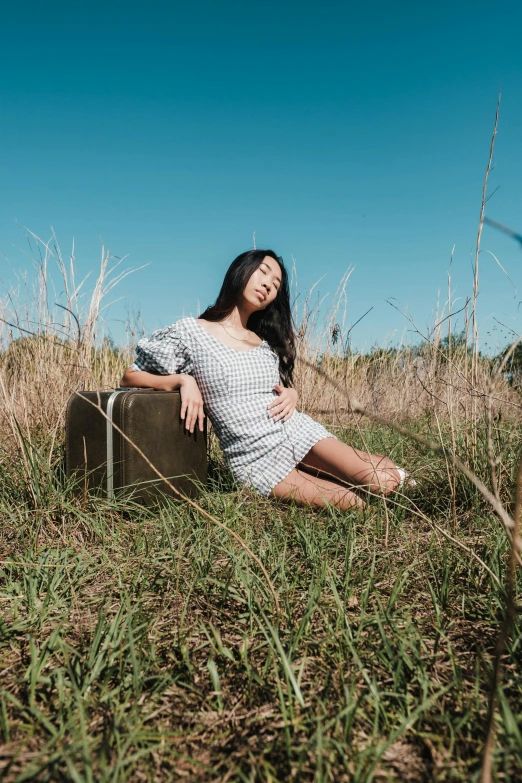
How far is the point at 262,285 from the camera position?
219cm

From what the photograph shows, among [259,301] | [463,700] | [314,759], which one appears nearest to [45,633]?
[314,759]

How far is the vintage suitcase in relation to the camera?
66.6 inches

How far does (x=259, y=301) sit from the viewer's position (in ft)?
7.23

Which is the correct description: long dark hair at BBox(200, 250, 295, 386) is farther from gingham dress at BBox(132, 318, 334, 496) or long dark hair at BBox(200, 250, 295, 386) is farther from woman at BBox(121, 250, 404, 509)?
gingham dress at BBox(132, 318, 334, 496)

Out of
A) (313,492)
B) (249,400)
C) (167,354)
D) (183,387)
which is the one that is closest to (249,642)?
(313,492)

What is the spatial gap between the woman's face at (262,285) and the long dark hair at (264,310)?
0.07 ft

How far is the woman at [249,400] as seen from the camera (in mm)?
1885

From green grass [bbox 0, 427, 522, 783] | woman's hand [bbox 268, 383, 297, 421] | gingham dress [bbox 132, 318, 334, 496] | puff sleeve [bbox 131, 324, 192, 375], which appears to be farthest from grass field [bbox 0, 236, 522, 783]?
puff sleeve [bbox 131, 324, 192, 375]

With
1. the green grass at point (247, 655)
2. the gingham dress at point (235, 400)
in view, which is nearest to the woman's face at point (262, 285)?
the gingham dress at point (235, 400)

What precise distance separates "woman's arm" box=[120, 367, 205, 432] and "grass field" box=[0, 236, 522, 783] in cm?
34

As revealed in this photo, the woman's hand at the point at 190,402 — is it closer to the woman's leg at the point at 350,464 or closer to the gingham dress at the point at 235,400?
the gingham dress at the point at 235,400

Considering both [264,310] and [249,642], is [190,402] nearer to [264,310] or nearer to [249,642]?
[264,310]

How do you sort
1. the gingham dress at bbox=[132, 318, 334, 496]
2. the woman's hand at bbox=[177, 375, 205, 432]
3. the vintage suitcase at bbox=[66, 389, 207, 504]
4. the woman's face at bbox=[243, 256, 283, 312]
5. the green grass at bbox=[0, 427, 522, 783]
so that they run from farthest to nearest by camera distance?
the woman's face at bbox=[243, 256, 283, 312] → the gingham dress at bbox=[132, 318, 334, 496] → the woman's hand at bbox=[177, 375, 205, 432] → the vintage suitcase at bbox=[66, 389, 207, 504] → the green grass at bbox=[0, 427, 522, 783]

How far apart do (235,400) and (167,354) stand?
34cm
